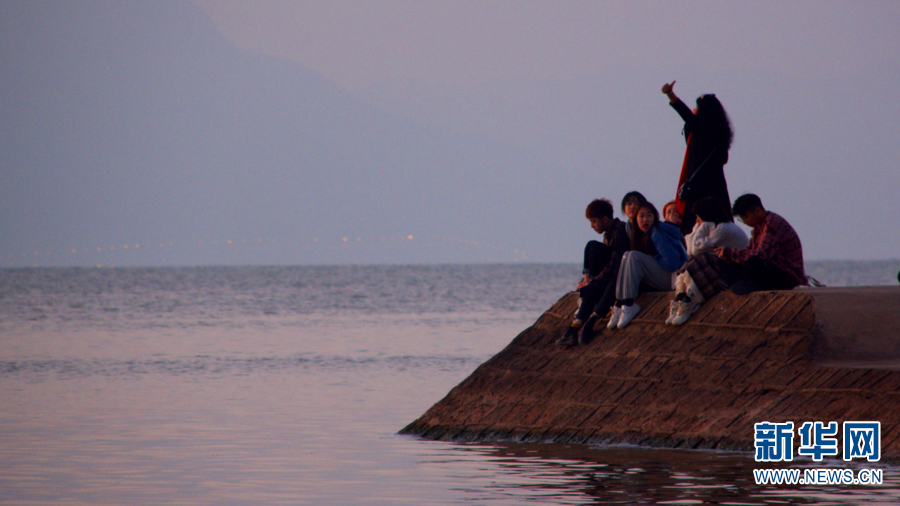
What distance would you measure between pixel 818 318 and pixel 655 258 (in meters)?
1.83

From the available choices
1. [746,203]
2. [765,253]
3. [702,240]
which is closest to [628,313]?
[702,240]

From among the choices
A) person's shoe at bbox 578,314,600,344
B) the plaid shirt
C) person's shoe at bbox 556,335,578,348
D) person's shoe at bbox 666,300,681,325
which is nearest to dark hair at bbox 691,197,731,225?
the plaid shirt

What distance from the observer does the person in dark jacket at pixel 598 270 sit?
1144cm

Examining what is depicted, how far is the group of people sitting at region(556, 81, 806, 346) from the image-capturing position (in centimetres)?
1062

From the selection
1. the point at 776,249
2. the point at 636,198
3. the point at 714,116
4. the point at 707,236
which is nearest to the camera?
the point at 776,249

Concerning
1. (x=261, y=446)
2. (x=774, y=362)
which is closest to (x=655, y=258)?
(x=774, y=362)

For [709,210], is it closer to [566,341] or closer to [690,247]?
[690,247]

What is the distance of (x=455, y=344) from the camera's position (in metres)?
27.0

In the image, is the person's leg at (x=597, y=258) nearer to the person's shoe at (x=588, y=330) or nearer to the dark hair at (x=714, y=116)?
the person's shoe at (x=588, y=330)

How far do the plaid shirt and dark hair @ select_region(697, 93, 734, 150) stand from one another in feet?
5.44

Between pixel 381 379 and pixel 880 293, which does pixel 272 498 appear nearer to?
pixel 880 293

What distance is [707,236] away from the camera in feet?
35.3

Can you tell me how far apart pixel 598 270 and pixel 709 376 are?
174 centimetres

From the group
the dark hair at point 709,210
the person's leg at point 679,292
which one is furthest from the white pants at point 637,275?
the dark hair at point 709,210
